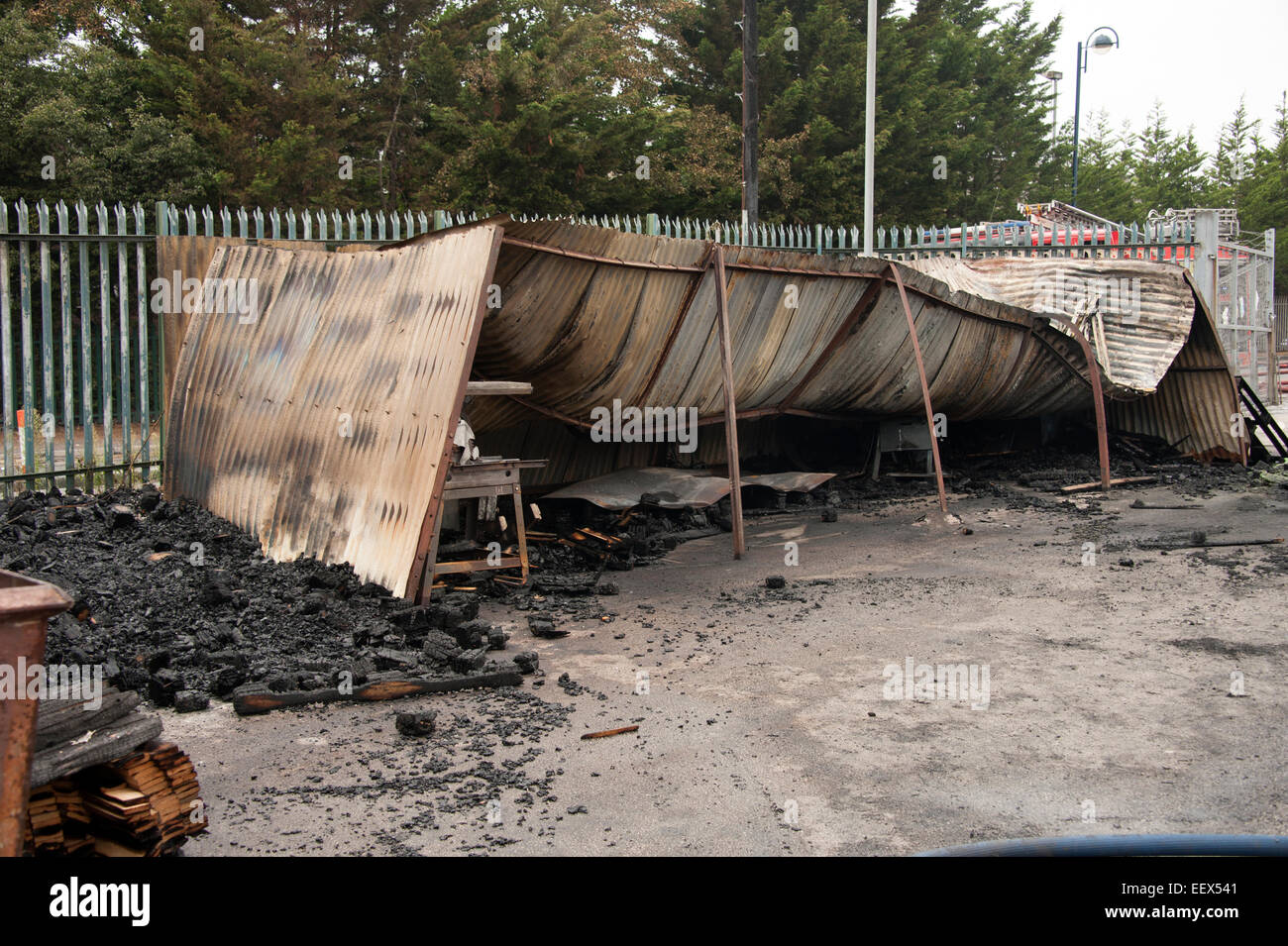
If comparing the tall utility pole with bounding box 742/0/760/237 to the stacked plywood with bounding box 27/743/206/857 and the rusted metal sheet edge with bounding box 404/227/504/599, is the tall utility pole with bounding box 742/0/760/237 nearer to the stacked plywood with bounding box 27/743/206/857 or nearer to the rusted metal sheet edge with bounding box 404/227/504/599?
the rusted metal sheet edge with bounding box 404/227/504/599

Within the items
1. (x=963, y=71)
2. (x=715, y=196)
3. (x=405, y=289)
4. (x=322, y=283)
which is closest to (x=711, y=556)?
(x=405, y=289)

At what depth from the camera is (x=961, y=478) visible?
43.6 ft

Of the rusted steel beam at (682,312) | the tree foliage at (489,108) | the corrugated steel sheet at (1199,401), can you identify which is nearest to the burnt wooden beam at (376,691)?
the rusted steel beam at (682,312)

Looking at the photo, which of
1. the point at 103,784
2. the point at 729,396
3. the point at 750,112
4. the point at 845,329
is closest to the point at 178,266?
the point at 729,396

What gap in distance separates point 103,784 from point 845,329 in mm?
8894

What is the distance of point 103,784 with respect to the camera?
3471 mm

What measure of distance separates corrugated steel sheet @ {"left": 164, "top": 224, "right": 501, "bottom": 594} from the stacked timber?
3.29 m

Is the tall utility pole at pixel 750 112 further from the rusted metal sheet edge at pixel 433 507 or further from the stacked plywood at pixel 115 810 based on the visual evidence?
the stacked plywood at pixel 115 810

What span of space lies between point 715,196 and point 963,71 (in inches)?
624

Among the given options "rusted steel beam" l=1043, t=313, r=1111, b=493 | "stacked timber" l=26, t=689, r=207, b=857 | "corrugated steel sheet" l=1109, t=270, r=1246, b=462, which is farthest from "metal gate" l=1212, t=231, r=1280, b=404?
"stacked timber" l=26, t=689, r=207, b=857

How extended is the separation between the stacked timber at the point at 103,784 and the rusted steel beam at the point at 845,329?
8611 mm

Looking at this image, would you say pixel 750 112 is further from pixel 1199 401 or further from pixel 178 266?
pixel 178 266

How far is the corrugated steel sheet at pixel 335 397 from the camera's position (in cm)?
722
